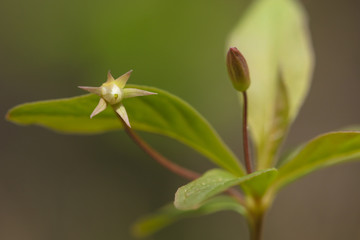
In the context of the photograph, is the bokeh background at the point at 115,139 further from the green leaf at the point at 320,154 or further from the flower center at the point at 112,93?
the flower center at the point at 112,93

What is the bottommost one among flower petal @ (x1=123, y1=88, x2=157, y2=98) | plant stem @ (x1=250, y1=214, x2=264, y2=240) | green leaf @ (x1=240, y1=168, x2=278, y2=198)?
plant stem @ (x1=250, y1=214, x2=264, y2=240)

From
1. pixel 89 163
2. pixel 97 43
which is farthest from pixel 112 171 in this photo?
pixel 97 43

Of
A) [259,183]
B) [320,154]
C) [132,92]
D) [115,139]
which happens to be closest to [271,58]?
[320,154]

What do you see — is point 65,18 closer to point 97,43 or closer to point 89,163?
point 97,43

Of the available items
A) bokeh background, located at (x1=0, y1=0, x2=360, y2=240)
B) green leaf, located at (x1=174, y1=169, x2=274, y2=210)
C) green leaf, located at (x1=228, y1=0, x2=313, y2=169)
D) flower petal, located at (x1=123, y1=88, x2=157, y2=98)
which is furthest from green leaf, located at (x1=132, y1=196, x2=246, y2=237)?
bokeh background, located at (x1=0, y1=0, x2=360, y2=240)

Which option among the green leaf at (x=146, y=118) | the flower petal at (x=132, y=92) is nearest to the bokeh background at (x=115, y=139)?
the green leaf at (x=146, y=118)

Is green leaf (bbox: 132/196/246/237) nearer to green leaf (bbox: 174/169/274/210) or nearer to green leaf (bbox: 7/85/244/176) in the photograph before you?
green leaf (bbox: 7/85/244/176)
